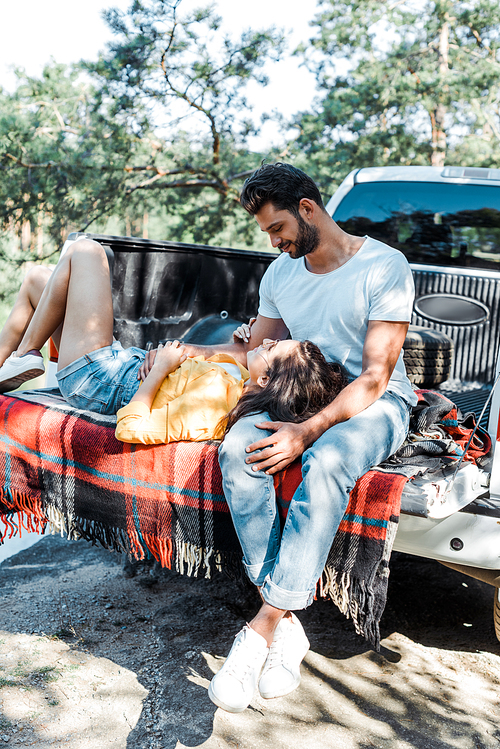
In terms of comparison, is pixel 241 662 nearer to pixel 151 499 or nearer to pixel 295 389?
pixel 151 499

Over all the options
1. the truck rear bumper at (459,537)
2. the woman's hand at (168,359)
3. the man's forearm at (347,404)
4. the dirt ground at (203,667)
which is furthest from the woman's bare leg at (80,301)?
the truck rear bumper at (459,537)

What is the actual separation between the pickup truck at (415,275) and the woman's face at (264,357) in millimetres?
1154

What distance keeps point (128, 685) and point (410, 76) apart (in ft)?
38.9

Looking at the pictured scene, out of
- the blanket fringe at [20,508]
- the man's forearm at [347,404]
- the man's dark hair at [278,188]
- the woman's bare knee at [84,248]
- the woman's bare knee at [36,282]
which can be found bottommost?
the blanket fringe at [20,508]

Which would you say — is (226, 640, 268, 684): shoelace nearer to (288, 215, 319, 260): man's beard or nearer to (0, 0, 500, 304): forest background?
(288, 215, 319, 260): man's beard

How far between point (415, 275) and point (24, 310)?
101 inches

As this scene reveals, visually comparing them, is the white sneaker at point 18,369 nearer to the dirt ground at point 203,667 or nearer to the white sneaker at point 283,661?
the dirt ground at point 203,667

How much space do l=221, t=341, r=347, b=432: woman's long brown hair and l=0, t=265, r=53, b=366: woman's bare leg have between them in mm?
1482

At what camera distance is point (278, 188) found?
8.42 feet

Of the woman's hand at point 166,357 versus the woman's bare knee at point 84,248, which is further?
the woman's bare knee at point 84,248

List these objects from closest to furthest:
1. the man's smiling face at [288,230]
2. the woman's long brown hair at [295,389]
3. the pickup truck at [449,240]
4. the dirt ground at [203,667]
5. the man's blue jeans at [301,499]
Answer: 1. the man's blue jeans at [301,499]
2. the dirt ground at [203,667]
3. the woman's long brown hair at [295,389]
4. the man's smiling face at [288,230]
5. the pickup truck at [449,240]

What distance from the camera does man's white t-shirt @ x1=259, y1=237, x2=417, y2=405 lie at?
2518mm

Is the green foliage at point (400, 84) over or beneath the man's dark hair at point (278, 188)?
over

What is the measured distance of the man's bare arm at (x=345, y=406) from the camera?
213cm
